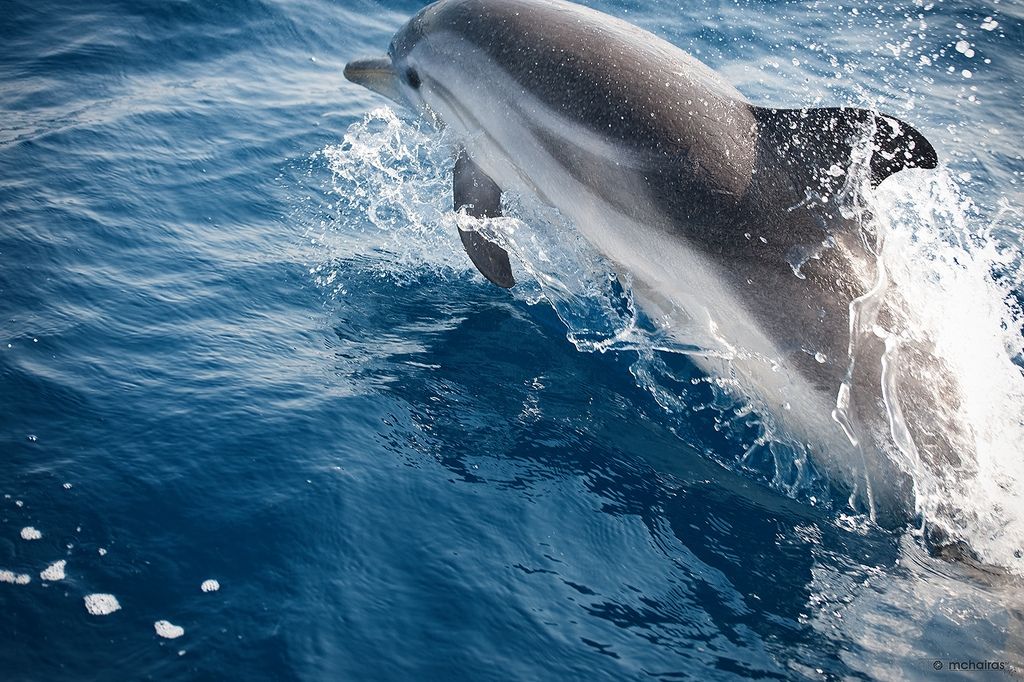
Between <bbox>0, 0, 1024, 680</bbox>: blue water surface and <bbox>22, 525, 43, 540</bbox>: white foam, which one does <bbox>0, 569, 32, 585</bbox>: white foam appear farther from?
<bbox>22, 525, 43, 540</bbox>: white foam

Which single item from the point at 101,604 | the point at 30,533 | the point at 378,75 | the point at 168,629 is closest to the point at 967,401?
the point at 168,629

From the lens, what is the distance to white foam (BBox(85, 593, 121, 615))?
3.32m

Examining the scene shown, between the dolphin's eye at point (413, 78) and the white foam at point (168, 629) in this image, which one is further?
the dolphin's eye at point (413, 78)

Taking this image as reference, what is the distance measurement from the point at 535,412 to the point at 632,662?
1.73 m

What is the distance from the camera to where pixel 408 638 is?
3.39m

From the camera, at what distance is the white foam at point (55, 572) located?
3435 millimetres

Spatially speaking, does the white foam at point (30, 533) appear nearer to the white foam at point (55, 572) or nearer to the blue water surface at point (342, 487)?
the blue water surface at point (342, 487)

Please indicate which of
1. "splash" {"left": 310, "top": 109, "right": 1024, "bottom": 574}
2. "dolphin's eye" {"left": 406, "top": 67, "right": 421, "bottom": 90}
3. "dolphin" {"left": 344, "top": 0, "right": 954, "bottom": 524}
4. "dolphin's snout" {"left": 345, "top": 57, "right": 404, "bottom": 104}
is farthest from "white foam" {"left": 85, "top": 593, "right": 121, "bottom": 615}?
"dolphin's snout" {"left": 345, "top": 57, "right": 404, "bottom": 104}

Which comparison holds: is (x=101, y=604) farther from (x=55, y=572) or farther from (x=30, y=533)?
(x=30, y=533)

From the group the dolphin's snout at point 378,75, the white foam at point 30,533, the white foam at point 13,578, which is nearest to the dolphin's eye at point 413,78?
the dolphin's snout at point 378,75

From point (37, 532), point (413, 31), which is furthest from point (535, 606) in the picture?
point (413, 31)

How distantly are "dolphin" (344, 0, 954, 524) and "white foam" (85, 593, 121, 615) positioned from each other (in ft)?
10.4

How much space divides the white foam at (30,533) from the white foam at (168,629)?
30.5 inches

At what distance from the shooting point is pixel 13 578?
3.41 metres
